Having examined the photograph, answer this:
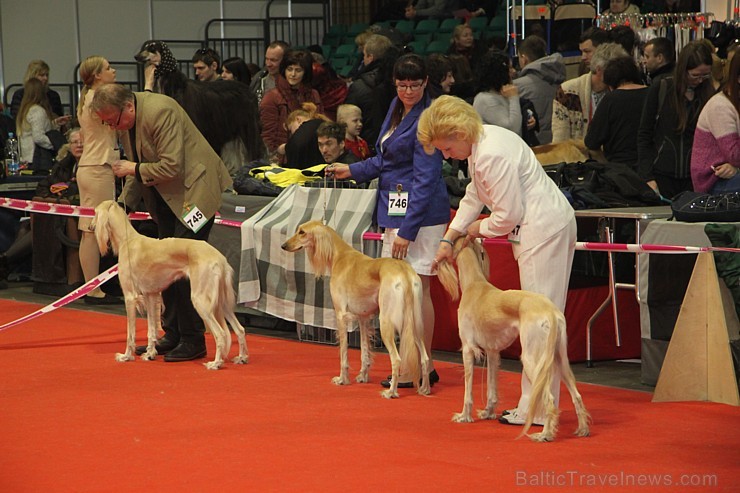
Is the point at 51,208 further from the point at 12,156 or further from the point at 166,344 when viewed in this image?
the point at 12,156

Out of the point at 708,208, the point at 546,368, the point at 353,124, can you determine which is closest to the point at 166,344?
the point at 353,124

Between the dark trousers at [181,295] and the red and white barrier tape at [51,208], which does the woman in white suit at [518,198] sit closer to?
the dark trousers at [181,295]

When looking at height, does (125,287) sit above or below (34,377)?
above

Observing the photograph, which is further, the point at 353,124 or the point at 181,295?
the point at 353,124

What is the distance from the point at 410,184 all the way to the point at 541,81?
3426 millimetres

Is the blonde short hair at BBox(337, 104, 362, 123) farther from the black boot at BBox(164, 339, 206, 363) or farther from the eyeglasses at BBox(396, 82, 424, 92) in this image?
the eyeglasses at BBox(396, 82, 424, 92)

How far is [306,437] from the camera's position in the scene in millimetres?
4566

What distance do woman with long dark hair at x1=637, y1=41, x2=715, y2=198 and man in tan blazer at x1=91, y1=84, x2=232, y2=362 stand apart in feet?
8.41

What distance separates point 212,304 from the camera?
20.0 feet

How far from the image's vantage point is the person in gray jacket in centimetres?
860

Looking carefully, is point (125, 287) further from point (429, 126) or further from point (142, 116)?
point (429, 126)

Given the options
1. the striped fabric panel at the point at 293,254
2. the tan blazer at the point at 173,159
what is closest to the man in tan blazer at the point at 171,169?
the tan blazer at the point at 173,159

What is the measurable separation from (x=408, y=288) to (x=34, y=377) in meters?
2.18

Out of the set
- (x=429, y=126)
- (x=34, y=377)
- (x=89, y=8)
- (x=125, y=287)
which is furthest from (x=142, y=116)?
(x=89, y=8)
